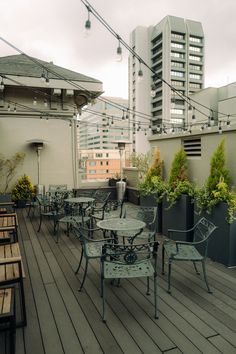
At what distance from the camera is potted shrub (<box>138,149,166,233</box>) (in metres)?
5.77

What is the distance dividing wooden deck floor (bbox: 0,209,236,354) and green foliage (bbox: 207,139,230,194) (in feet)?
4.25

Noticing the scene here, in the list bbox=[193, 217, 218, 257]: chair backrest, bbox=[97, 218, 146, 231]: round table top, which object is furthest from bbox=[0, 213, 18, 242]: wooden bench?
bbox=[193, 217, 218, 257]: chair backrest

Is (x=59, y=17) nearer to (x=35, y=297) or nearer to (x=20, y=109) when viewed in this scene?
(x=35, y=297)

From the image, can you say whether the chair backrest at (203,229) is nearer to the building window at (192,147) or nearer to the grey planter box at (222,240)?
the grey planter box at (222,240)

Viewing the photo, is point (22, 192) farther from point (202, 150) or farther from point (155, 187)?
point (202, 150)

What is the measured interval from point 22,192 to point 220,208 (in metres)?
6.92

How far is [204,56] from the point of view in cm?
7306

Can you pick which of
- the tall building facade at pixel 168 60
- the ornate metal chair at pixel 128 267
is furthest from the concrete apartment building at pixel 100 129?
the tall building facade at pixel 168 60

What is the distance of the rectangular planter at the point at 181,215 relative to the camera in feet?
16.4

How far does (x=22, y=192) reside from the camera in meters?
9.05

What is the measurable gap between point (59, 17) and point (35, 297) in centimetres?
390

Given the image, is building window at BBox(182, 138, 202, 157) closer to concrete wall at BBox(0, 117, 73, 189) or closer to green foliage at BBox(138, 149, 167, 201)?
green foliage at BBox(138, 149, 167, 201)

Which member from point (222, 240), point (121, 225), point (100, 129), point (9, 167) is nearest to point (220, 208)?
point (222, 240)

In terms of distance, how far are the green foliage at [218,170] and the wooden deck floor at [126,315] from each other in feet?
4.25
